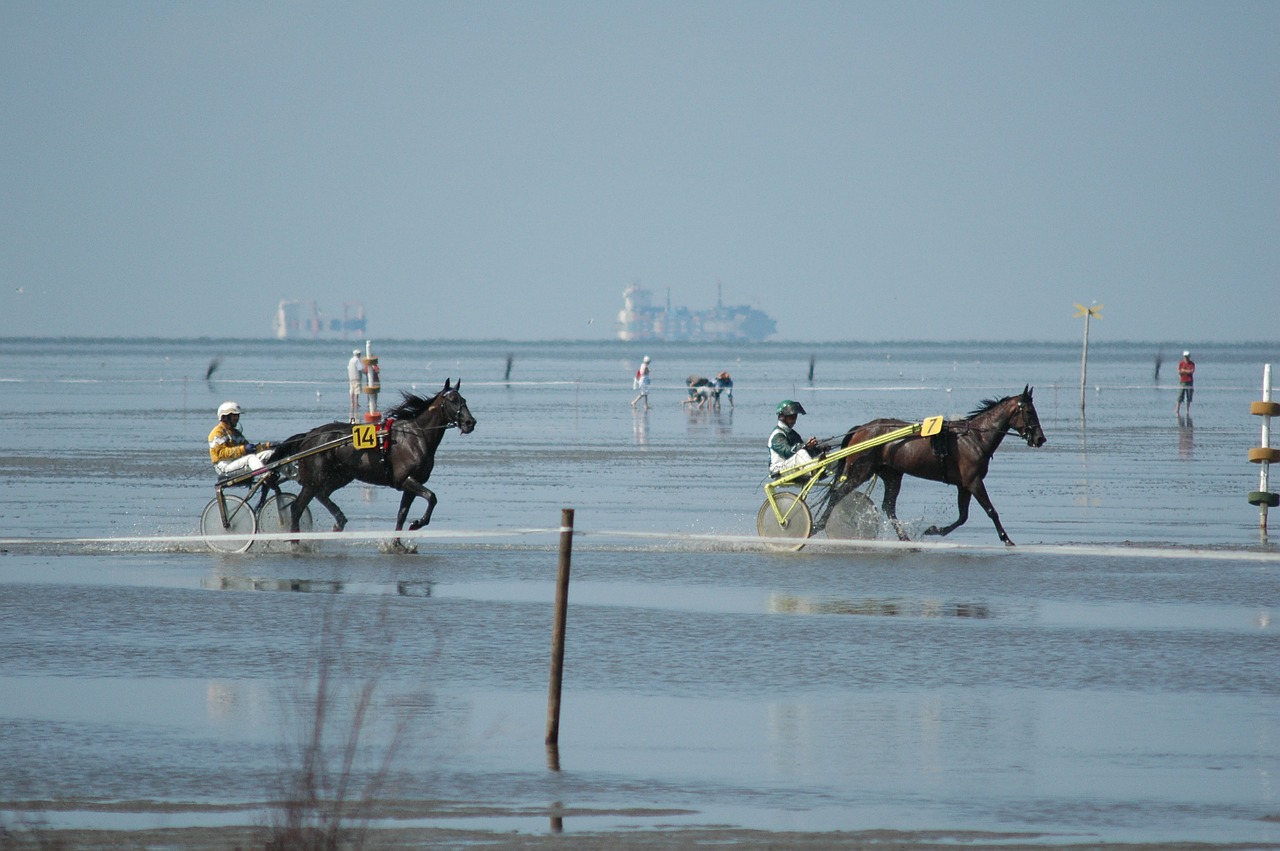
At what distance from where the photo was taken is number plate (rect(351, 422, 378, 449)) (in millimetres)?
17016

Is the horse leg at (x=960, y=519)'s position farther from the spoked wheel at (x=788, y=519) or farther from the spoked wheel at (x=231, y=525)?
the spoked wheel at (x=231, y=525)

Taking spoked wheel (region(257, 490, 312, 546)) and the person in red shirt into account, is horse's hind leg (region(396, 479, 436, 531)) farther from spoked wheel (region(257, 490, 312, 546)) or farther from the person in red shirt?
the person in red shirt

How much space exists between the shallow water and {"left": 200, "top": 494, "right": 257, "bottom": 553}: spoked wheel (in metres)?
Answer: 0.20

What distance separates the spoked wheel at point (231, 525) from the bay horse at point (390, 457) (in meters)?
0.48

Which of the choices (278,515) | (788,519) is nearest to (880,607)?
(788,519)

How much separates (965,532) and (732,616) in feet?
21.5

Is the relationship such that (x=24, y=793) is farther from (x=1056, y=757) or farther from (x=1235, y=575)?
(x=1235, y=575)

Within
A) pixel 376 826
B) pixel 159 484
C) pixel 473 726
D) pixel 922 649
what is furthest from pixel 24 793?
pixel 159 484

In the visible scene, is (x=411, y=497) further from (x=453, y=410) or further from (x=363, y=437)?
(x=453, y=410)

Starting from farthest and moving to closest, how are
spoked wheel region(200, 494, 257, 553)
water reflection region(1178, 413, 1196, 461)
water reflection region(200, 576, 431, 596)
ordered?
water reflection region(1178, 413, 1196, 461)
spoked wheel region(200, 494, 257, 553)
water reflection region(200, 576, 431, 596)

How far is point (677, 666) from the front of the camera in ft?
35.7

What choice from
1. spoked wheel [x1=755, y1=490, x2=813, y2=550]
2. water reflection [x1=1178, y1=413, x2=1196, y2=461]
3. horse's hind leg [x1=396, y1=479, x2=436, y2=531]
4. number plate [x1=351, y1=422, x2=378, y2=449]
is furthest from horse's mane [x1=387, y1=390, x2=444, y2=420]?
water reflection [x1=1178, y1=413, x2=1196, y2=461]

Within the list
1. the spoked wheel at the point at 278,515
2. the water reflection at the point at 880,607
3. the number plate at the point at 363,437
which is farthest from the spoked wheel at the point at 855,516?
the spoked wheel at the point at 278,515

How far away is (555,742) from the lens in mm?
8664
